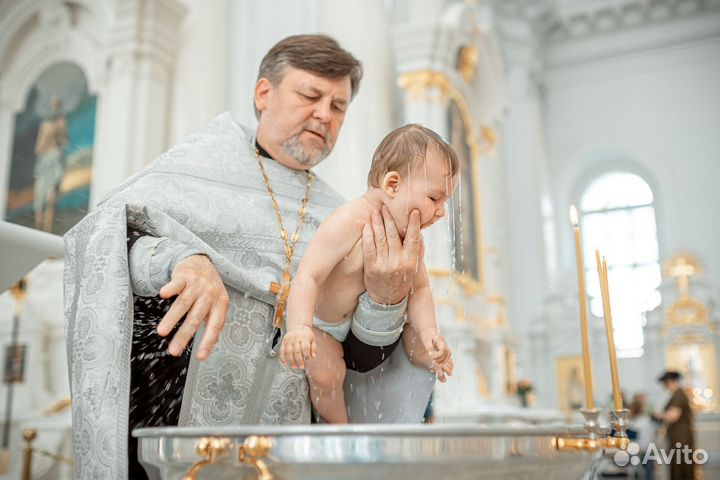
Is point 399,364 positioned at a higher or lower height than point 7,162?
lower

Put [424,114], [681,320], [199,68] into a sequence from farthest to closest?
[681,320], [424,114], [199,68]

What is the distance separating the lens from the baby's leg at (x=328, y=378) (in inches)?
65.4

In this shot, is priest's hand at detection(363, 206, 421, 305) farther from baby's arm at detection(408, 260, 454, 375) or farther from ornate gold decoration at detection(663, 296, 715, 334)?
ornate gold decoration at detection(663, 296, 715, 334)

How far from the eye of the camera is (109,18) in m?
6.14

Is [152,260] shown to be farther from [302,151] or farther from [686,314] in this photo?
[686,314]

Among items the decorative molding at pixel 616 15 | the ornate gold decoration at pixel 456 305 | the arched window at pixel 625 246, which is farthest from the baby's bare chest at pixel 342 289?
the decorative molding at pixel 616 15

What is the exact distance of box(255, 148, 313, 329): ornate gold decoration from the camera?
6.15 ft

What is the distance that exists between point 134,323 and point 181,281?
0.37 meters

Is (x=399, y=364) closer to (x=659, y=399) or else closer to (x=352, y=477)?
(x=352, y=477)

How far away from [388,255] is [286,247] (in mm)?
552

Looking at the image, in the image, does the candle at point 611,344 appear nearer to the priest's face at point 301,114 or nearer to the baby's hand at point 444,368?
the baby's hand at point 444,368

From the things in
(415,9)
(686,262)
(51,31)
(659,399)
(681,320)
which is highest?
(415,9)

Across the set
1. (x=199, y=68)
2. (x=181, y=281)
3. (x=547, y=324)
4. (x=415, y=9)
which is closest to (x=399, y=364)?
(x=181, y=281)

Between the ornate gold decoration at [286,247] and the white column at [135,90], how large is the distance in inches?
149
